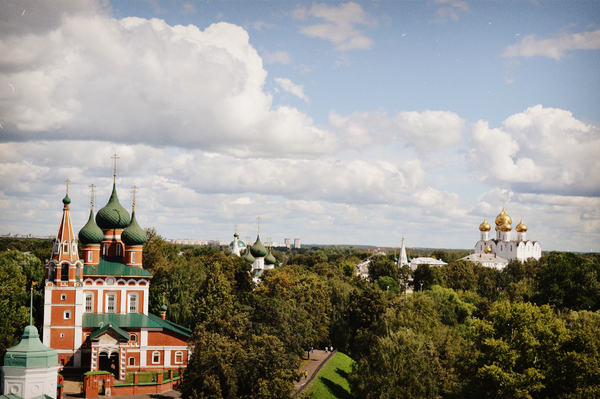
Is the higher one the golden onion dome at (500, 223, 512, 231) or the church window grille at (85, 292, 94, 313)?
the golden onion dome at (500, 223, 512, 231)

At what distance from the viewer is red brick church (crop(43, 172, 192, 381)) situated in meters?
37.2

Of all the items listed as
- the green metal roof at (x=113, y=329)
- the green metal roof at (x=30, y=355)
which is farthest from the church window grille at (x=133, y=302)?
the green metal roof at (x=30, y=355)

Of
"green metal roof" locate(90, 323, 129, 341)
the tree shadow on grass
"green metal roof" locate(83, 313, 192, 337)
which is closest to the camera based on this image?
the tree shadow on grass

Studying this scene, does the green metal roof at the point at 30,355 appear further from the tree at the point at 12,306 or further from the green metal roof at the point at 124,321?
the green metal roof at the point at 124,321

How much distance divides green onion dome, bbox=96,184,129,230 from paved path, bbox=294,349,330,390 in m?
17.4

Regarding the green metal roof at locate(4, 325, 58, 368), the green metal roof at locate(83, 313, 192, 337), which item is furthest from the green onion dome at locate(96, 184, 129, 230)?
the green metal roof at locate(4, 325, 58, 368)

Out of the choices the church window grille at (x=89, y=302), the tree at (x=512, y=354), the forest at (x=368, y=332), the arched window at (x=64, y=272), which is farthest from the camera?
the church window grille at (x=89, y=302)

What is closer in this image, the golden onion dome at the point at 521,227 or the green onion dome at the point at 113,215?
the green onion dome at the point at 113,215

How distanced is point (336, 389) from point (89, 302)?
17.9 metres

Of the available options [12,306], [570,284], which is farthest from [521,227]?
[12,306]

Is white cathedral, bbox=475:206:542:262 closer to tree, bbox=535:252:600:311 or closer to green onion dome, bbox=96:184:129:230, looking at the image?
tree, bbox=535:252:600:311

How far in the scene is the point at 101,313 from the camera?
3928cm

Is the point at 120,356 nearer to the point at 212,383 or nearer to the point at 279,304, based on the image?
the point at 279,304

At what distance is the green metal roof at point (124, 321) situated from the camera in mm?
38438
